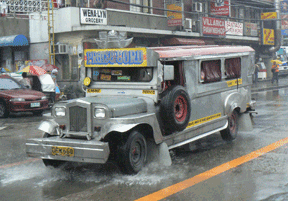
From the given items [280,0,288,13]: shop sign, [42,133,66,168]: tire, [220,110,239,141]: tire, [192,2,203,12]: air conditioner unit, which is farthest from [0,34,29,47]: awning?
[280,0,288,13]: shop sign

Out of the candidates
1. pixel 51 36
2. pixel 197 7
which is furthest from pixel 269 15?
pixel 51 36

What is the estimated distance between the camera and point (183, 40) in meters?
25.9

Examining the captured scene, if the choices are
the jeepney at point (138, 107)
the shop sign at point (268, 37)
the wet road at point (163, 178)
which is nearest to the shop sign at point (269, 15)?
the shop sign at point (268, 37)

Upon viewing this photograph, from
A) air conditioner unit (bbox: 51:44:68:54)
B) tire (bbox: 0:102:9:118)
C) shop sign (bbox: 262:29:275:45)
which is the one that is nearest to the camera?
tire (bbox: 0:102:9:118)

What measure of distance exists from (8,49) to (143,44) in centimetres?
869

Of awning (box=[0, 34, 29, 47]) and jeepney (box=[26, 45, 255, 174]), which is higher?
awning (box=[0, 34, 29, 47])

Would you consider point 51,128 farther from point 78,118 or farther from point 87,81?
point 87,81

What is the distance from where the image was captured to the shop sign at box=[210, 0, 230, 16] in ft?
93.3

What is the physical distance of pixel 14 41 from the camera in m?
22.9

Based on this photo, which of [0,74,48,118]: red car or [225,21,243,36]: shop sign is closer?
[0,74,48,118]: red car

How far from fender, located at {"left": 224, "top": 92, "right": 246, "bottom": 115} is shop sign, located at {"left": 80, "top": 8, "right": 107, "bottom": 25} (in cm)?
1314

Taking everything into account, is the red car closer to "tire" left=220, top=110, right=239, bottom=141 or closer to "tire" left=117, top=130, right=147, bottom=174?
"tire" left=220, top=110, right=239, bottom=141

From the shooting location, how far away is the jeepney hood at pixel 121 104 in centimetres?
609

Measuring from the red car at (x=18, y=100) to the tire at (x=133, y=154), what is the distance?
9178 mm
